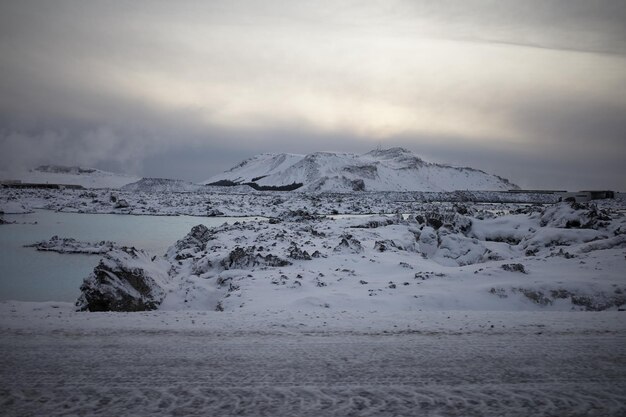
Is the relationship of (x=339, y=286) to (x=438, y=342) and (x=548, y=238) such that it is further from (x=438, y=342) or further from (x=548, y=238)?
(x=548, y=238)

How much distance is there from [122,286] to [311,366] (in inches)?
239

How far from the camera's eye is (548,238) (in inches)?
645

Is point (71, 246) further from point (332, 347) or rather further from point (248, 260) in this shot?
point (332, 347)

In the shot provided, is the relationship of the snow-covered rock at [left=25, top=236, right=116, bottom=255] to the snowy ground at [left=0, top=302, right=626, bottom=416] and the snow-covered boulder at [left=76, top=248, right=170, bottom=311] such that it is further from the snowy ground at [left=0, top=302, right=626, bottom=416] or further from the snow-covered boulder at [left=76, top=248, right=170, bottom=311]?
the snowy ground at [left=0, top=302, right=626, bottom=416]

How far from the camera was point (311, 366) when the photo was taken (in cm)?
427

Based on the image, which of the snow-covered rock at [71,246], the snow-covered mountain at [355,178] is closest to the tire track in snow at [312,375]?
the snow-covered rock at [71,246]

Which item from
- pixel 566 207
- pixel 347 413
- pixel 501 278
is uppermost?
pixel 566 207

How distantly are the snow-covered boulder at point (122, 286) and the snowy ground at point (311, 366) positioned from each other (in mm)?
1755

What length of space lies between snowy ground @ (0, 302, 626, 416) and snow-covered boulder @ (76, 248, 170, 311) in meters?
1.75

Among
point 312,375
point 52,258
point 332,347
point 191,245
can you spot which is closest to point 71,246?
point 52,258

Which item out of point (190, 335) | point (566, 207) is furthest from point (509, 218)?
point (190, 335)

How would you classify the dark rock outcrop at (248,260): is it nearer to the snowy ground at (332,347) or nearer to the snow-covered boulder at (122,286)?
the snowy ground at (332,347)

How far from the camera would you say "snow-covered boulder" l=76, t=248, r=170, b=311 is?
8164 millimetres

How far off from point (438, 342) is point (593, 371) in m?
1.67
